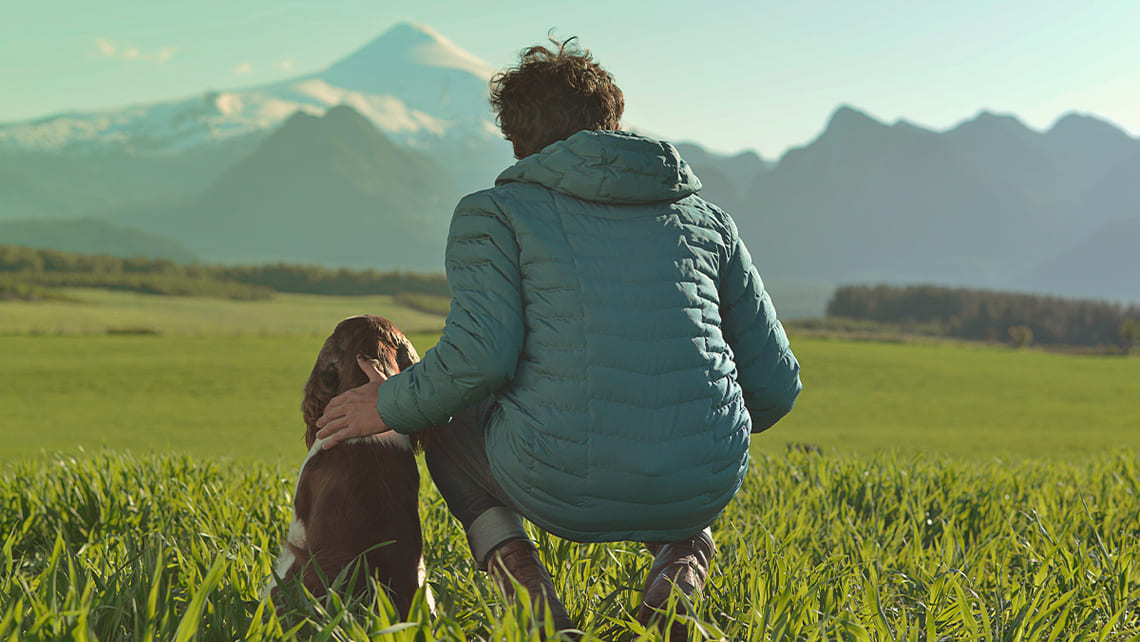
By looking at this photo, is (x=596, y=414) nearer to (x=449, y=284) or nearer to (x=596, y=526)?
(x=596, y=526)

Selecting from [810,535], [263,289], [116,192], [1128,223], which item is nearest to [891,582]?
[810,535]

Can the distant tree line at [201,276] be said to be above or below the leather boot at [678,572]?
below

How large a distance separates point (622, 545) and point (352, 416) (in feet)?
4.15

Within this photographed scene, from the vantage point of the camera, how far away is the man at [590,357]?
151cm

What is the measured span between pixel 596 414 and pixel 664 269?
0.35m

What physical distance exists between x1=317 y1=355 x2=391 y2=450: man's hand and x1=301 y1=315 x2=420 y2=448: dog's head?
0.08 meters

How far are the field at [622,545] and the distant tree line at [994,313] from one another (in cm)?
2945

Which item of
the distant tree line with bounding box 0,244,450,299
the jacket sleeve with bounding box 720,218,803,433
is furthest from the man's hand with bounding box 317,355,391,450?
the distant tree line with bounding box 0,244,450,299

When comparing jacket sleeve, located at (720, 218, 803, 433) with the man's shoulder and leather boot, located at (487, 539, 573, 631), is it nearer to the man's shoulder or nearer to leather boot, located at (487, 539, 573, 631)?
the man's shoulder

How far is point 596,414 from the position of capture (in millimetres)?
1493

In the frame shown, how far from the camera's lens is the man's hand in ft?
5.35

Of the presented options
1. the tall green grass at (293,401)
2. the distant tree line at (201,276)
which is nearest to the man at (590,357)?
the tall green grass at (293,401)

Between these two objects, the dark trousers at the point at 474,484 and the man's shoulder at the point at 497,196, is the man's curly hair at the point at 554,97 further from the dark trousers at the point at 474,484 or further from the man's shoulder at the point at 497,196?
the dark trousers at the point at 474,484

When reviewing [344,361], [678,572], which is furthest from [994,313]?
[344,361]
